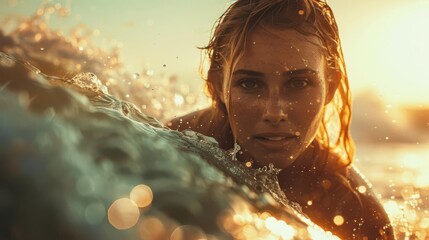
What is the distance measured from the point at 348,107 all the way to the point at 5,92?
9.11ft

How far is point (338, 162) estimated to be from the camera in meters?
3.68

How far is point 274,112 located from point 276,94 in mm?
94

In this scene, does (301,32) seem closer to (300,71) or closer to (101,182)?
(300,71)

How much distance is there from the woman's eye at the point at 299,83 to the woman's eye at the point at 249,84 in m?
0.18

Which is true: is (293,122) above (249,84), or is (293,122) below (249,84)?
below

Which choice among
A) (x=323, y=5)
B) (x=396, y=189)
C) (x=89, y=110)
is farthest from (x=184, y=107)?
(x=89, y=110)

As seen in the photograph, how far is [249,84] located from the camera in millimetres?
2850

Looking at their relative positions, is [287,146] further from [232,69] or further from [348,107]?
[348,107]

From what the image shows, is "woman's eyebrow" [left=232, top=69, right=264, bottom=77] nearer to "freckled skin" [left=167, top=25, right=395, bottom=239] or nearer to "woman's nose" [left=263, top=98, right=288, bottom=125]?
"freckled skin" [left=167, top=25, right=395, bottom=239]

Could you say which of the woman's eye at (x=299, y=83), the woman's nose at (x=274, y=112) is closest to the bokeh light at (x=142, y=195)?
the woman's nose at (x=274, y=112)

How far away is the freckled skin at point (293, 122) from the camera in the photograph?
274cm

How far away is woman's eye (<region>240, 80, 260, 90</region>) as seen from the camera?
2.80m

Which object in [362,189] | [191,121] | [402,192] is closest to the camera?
[362,189]

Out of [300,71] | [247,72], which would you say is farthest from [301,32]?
[247,72]
